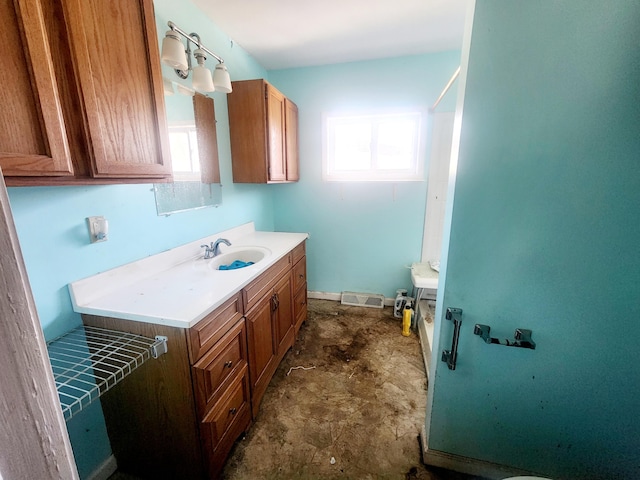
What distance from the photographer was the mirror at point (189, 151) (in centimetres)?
153

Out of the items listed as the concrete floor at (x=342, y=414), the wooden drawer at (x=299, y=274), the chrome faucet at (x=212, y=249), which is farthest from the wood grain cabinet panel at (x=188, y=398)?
the wooden drawer at (x=299, y=274)

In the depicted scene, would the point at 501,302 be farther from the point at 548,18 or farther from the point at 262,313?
the point at 262,313

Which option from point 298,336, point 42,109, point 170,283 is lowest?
point 298,336

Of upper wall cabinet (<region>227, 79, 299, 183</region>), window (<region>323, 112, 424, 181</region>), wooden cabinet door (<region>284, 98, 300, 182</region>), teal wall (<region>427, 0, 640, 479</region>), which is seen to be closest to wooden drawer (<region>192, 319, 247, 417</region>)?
teal wall (<region>427, 0, 640, 479</region>)

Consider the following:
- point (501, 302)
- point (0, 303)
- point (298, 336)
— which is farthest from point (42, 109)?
point (298, 336)

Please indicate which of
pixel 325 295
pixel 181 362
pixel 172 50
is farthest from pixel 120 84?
pixel 325 295

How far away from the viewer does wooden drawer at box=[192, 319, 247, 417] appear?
104cm

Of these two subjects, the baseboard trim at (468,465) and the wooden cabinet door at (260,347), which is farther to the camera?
the wooden cabinet door at (260,347)

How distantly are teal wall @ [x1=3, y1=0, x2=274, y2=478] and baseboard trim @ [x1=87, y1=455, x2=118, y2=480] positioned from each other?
0.9 inches

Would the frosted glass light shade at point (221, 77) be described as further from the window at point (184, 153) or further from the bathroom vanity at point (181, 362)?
the bathroom vanity at point (181, 362)

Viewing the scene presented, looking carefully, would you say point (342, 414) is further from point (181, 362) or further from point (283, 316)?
point (181, 362)

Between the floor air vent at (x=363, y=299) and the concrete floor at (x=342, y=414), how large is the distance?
474mm

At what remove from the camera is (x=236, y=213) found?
88.9 inches

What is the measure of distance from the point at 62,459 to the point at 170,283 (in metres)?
1.01
